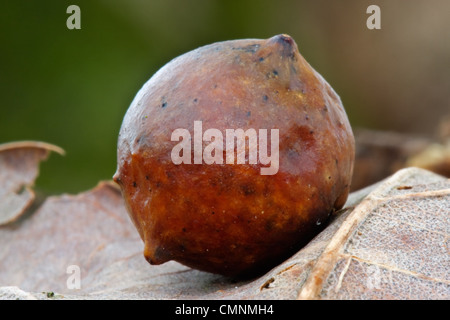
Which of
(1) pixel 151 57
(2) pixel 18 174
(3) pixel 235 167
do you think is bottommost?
(2) pixel 18 174

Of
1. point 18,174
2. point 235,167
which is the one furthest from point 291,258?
point 18,174

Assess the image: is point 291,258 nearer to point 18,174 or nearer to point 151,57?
point 18,174

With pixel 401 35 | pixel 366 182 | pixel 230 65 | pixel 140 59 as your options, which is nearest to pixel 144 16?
pixel 140 59

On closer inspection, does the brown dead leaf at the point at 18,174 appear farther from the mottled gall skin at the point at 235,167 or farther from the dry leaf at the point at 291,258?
the mottled gall skin at the point at 235,167

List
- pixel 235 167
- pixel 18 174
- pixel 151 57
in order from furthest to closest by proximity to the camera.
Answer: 1. pixel 151 57
2. pixel 18 174
3. pixel 235 167

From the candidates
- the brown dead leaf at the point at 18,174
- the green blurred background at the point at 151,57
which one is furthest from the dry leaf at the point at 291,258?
the green blurred background at the point at 151,57

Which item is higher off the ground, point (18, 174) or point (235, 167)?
point (235, 167)

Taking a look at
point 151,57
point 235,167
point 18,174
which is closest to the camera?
point 235,167

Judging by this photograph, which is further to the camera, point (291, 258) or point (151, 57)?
point (151, 57)
